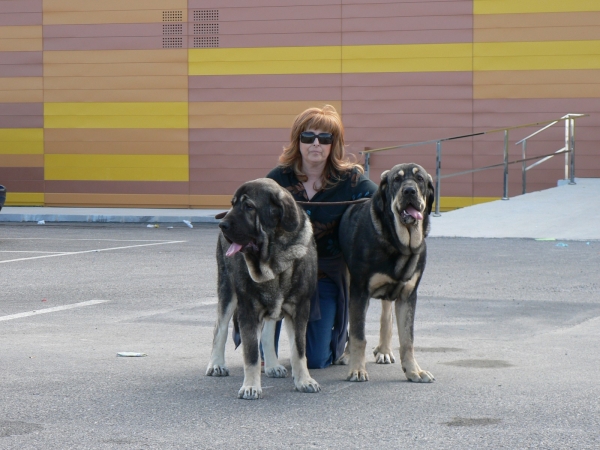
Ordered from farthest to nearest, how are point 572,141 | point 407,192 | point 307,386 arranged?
point 572,141 → point 407,192 → point 307,386

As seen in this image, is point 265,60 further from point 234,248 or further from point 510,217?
point 234,248

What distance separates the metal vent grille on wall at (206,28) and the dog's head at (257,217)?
Result: 19.7 metres

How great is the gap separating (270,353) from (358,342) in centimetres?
59

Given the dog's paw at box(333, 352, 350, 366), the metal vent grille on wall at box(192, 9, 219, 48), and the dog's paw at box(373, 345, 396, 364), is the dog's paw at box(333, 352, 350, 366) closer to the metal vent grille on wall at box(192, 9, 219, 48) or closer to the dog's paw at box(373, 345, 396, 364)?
the dog's paw at box(373, 345, 396, 364)

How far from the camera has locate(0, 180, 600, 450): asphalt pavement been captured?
4969 millimetres

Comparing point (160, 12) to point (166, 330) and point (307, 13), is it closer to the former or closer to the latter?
point (307, 13)

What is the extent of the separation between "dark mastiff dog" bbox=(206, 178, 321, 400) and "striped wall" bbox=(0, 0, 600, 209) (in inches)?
709

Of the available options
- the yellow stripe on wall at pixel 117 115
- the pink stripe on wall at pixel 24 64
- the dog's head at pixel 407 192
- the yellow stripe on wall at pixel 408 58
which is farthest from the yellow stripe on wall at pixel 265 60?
the dog's head at pixel 407 192

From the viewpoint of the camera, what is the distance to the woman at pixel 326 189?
6.87 meters

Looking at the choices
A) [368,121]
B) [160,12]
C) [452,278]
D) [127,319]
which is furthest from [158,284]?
[160,12]

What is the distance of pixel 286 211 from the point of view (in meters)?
5.82

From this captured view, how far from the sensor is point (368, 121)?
79.1 ft

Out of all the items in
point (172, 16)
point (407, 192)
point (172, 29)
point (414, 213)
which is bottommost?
point (414, 213)

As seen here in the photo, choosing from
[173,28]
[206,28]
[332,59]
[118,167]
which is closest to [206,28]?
[206,28]
